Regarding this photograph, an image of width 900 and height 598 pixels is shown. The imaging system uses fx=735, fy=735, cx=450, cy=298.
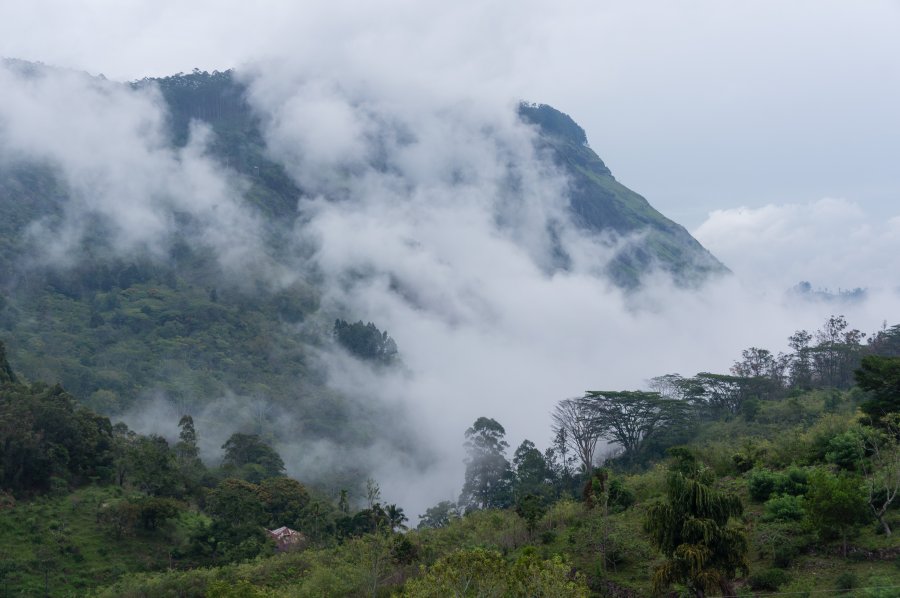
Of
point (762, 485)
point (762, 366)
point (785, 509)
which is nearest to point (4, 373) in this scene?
point (762, 485)

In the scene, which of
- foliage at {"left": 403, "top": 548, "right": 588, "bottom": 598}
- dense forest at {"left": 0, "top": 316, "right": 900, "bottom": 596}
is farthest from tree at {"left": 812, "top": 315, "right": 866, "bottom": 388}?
foliage at {"left": 403, "top": 548, "right": 588, "bottom": 598}

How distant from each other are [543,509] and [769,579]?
16884mm

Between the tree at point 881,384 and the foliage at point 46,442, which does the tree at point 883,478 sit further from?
the foliage at point 46,442

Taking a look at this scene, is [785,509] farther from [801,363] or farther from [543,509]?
[801,363]

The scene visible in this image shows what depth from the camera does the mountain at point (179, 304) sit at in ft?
325

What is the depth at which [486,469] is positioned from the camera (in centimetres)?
7594

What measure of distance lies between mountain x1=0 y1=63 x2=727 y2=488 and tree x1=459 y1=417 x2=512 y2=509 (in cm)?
1984

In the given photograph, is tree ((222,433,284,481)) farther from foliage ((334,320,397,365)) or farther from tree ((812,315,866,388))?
tree ((812,315,866,388))

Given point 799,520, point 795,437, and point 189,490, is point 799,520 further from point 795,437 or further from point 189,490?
point 189,490

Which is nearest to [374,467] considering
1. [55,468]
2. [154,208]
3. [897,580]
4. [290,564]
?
[55,468]

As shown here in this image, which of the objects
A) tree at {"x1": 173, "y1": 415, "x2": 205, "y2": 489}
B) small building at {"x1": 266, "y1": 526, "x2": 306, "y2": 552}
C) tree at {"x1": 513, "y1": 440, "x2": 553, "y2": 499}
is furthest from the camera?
tree at {"x1": 513, "y1": 440, "x2": 553, "y2": 499}

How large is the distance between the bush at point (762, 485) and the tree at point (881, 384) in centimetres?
631

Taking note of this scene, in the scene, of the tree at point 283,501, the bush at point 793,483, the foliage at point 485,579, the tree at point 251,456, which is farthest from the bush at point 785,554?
the tree at point 251,456

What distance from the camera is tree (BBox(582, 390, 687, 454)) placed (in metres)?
67.8
